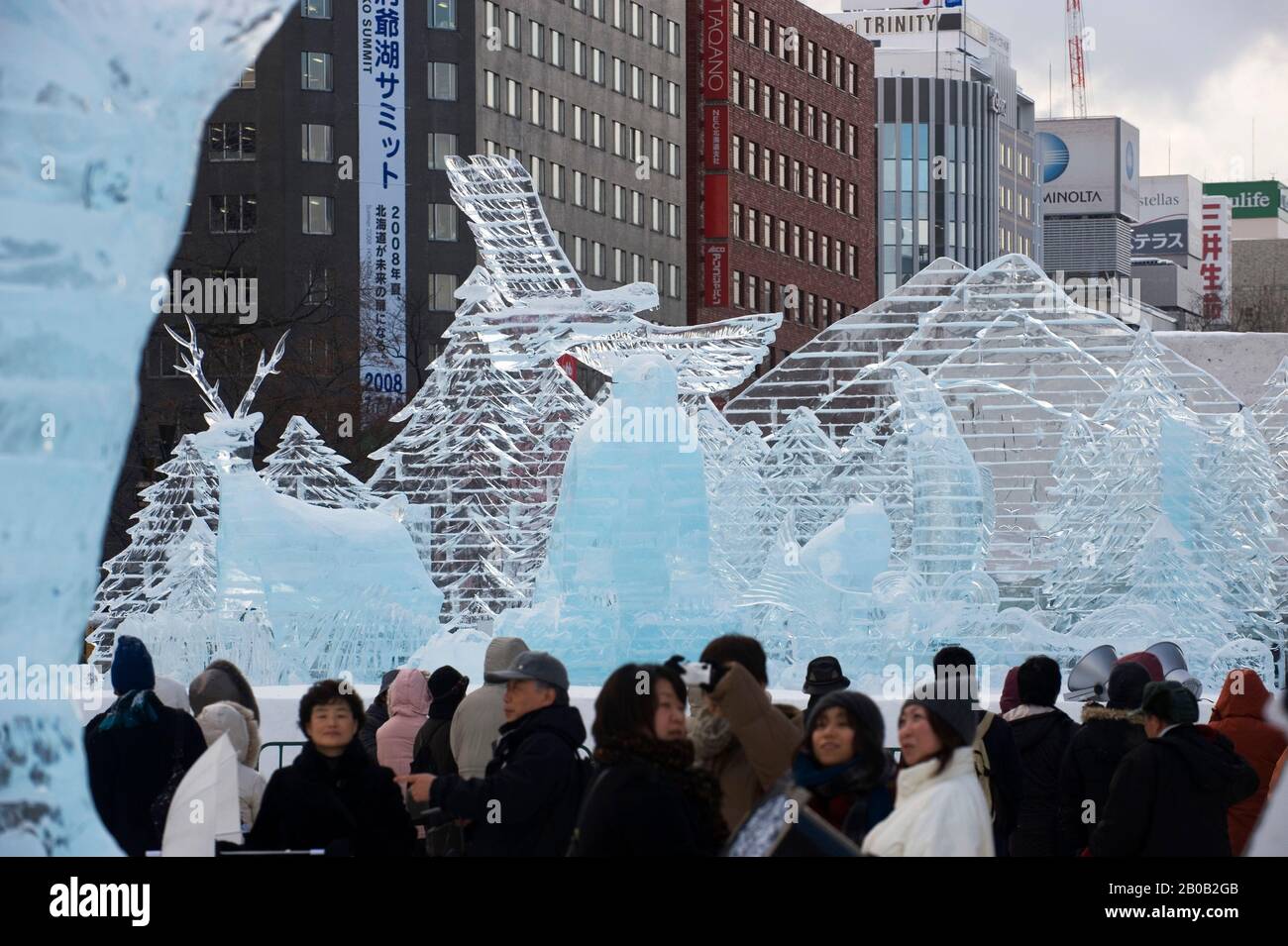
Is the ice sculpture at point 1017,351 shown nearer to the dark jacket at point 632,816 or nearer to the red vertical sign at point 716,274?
the dark jacket at point 632,816

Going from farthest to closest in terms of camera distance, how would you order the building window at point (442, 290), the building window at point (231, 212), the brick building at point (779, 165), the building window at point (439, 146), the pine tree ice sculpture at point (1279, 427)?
the brick building at point (779, 165), the building window at point (439, 146), the building window at point (442, 290), the building window at point (231, 212), the pine tree ice sculpture at point (1279, 427)

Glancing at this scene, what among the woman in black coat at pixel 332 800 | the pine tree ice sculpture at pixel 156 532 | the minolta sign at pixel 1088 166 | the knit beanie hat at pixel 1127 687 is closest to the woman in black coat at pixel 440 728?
the woman in black coat at pixel 332 800

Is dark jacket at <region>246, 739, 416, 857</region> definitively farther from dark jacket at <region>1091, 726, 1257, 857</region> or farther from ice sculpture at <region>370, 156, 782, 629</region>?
ice sculpture at <region>370, 156, 782, 629</region>

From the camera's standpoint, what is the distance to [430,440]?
2870cm

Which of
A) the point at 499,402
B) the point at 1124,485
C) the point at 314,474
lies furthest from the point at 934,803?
the point at 499,402

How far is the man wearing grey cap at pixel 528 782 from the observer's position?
25.8ft

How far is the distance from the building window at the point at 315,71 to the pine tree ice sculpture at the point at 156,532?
44624 millimetres

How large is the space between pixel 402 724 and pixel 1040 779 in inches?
111

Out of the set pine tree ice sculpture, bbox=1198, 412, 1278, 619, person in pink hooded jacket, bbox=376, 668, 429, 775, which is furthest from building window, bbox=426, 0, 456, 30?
person in pink hooded jacket, bbox=376, 668, 429, 775

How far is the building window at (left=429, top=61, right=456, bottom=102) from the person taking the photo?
246ft

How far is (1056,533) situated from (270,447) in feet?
81.1

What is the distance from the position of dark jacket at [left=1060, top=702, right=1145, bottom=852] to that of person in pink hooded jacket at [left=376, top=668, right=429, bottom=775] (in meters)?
2.92
